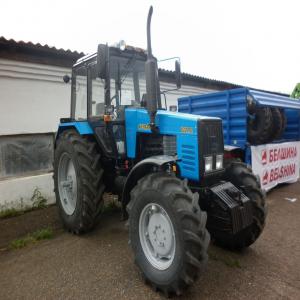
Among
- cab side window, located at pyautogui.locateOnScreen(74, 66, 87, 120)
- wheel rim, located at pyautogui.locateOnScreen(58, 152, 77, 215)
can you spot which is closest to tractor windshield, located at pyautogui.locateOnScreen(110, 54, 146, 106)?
cab side window, located at pyautogui.locateOnScreen(74, 66, 87, 120)

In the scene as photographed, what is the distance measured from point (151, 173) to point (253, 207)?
1.19 m

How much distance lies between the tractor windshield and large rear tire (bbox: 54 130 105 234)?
76 centimetres

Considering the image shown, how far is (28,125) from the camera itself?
5520mm

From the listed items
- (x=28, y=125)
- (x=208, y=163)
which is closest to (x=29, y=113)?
(x=28, y=125)

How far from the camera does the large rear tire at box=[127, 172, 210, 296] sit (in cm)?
240

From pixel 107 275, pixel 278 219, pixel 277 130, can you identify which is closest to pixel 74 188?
pixel 107 275

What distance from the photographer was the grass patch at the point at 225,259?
10.3 ft

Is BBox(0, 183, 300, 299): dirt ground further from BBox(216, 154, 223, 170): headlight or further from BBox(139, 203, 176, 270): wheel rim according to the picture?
BBox(216, 154, 223, 170): headlight

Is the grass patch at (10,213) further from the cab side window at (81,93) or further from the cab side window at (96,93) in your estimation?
the cab side window at (96,93)

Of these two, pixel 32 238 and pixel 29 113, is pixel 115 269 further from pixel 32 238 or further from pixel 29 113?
pixel 29 113

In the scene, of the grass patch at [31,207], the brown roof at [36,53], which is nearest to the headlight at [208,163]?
the grass patch at [31,207]

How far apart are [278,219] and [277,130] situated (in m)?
2.71

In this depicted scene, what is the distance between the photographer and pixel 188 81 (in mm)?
9312

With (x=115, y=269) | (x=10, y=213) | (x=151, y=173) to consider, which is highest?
(x=151, y=173)
